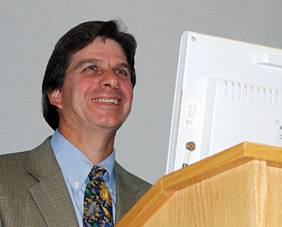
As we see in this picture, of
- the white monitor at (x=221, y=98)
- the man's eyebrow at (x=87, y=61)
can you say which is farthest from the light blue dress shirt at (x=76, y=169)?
the white monitor at (x=221, y=98)

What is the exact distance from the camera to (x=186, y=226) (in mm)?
947

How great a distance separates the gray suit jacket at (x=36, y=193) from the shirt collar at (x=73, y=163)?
5 cm

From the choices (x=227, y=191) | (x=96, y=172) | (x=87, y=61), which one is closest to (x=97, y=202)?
(x=96, y=172)

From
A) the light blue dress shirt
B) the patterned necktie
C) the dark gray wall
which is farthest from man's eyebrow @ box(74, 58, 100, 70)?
the dark gray wall

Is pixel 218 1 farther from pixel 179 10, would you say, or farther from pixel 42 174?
pixel 42 174

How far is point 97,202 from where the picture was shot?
1.70 metres

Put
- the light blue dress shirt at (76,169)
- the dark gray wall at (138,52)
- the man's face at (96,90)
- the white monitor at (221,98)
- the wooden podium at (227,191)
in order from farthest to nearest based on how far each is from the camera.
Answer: the dark gray wall at (138,52) → the man's face at (96,90) → the light blue dress shirt at (76,169) → the white monitor at (221,98) → the wooden podium at (227,191)

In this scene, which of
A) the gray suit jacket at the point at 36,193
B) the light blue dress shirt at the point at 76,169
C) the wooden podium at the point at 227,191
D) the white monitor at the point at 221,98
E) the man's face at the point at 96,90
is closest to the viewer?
the wooden podium at the point at 227,191

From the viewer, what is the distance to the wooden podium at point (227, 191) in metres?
0.81

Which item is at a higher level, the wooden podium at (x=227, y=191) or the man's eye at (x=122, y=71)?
the man's eye at (x=122, y=71)

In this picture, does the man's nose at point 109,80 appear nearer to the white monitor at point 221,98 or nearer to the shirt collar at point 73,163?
the shirt collar at point 73,163

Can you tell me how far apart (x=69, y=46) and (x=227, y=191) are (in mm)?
1161

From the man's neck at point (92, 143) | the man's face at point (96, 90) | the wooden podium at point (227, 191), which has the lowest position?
the wooden podium at point (227, 191)

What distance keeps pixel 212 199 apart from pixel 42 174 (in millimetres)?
865
